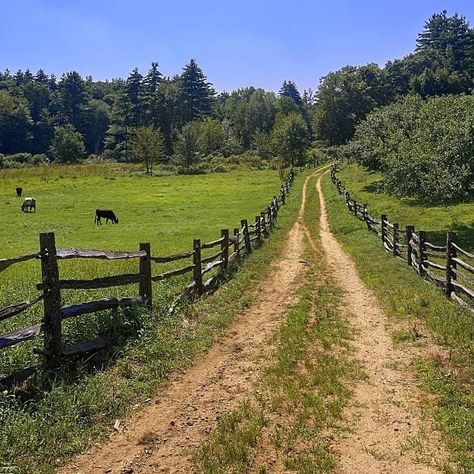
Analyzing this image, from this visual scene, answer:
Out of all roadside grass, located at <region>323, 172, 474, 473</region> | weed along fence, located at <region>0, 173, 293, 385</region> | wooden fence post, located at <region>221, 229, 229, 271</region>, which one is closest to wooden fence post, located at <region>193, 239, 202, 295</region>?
weed along fence, located at <region>0, 173, 293, 385</region>

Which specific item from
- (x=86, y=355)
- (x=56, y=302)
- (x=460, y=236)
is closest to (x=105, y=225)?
(x=460, y=236)

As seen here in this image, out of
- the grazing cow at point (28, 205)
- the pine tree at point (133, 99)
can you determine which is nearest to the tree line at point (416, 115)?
the grazing cow at point (28, 205)

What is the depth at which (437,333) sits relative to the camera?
9.78 m

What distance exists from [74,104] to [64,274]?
433 ft

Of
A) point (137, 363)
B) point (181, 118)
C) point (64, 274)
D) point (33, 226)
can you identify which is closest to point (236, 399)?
point (137, 363)

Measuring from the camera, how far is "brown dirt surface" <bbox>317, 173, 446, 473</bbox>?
561 cm

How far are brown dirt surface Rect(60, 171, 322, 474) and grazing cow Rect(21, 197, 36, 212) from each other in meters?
28.0

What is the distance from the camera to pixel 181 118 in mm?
121562

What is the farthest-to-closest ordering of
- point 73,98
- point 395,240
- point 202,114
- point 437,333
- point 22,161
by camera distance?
point 73,98, point 202,114, point 22,161, point 395,240, point 437,333

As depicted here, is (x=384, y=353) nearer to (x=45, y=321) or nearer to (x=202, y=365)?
(x=202, y=365)

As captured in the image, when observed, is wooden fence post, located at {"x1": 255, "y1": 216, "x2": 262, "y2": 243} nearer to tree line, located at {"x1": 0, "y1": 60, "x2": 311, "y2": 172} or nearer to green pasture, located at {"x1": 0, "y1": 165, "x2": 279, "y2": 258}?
green pasture, located at {"x1": 0, "y1": 165, "x2": 279, "y2": 258}

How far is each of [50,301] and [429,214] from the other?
28.8m

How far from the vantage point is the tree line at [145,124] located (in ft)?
271

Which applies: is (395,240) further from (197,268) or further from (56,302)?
(56,302)
